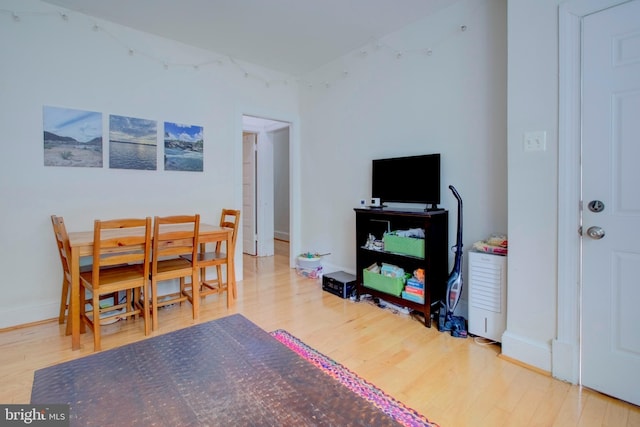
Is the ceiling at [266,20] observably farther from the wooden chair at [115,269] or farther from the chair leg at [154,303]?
the chair leg at [154,303]

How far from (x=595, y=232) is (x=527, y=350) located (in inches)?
33.4

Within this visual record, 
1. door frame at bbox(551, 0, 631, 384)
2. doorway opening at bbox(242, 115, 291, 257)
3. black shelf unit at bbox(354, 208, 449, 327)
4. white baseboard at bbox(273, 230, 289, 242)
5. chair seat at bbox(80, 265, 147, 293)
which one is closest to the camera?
door frame at bbox(551, 0, 631, 384)

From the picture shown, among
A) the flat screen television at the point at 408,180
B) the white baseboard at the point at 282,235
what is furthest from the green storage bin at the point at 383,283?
the white baseboard at the point at 282,235

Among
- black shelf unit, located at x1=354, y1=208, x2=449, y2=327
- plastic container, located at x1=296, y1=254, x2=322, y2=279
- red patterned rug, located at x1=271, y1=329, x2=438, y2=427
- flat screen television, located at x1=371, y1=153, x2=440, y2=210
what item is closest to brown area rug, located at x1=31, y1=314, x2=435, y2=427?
red patterned rug, located at x1=271, y1=329, x2=438, y2=427

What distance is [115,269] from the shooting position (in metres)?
2.59

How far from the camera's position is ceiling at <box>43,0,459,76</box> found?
8.91 ft

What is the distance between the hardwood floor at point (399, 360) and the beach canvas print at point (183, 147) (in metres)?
1.49

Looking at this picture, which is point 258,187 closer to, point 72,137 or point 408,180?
point 72,137

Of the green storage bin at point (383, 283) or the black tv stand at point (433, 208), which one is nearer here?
the black tv stand at point (433, 208)

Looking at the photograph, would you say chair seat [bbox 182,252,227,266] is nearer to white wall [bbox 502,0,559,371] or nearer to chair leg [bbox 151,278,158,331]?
chair leg [bbox 151,278,158,331]

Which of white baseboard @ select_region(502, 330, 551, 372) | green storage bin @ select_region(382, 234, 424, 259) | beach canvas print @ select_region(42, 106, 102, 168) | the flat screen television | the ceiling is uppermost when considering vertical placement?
the ceiling

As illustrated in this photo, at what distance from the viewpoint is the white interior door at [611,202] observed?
1.67 metres

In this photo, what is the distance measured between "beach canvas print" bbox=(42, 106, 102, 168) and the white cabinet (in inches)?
135

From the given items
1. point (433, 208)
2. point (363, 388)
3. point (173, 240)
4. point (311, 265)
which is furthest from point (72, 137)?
point (433, 208)
